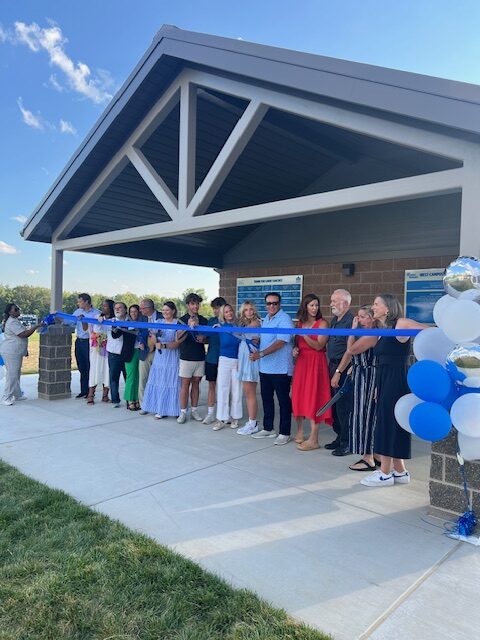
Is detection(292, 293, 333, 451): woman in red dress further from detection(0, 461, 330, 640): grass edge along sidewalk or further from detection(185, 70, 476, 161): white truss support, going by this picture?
detection(0, 461, 330, 640): grass edge along sidewalk

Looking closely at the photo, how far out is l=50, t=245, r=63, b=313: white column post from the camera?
7801mm

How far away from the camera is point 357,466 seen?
4.27 metres

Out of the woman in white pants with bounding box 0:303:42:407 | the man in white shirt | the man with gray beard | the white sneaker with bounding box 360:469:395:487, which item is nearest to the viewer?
the white sneaker with bounding box 360:469:395:487

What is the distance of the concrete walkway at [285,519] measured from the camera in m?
2.27

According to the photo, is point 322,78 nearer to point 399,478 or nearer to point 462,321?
point 462,321

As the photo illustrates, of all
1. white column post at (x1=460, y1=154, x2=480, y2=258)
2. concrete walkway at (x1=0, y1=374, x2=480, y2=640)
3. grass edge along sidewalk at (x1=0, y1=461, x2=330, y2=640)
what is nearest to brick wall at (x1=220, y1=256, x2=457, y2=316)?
concrete walkway at (x1=0, y1=374, x2=480, y2=640)

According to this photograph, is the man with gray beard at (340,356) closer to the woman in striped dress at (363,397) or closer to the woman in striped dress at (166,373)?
the woman in striped dress at (363,397)

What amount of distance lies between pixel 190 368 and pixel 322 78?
141 inches

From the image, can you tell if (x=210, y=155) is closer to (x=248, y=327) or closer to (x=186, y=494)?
(x=248, y=327)

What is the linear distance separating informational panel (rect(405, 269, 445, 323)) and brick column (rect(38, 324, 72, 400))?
541 cm

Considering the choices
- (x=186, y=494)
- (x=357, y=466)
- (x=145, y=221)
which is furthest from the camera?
(x=145, y=221)

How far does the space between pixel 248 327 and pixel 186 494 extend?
213 cm

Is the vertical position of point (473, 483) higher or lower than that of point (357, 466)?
higher

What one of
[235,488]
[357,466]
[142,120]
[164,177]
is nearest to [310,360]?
[357,466]
